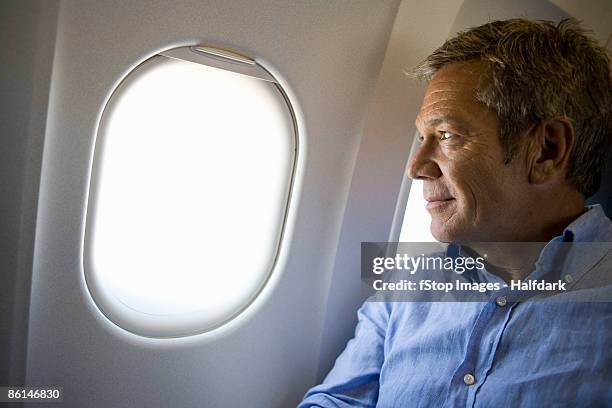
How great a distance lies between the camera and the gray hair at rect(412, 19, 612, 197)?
4.36 feet

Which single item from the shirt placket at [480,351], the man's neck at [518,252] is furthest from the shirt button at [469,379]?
the man's neck at [518,252]

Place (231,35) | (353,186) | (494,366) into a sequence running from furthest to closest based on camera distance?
(353,186) → (231,35) → (494,366)

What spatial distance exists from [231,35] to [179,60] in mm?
155

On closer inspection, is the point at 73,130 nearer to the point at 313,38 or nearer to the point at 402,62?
the point at 313,38

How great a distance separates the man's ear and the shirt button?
490 millimetres

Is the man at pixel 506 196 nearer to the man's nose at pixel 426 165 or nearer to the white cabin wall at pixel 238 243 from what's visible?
the man's nose at pixel 426 165

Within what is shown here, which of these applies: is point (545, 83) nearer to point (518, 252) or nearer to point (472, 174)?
point (472, 174)

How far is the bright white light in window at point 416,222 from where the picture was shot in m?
1.87

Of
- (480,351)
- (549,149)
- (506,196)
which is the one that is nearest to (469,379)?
(480,351)

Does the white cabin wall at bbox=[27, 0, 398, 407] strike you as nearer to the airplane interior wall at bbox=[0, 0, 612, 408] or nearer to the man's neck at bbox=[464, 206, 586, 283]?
the airplane interior wall at bbox=[0, 0, 612, 408]

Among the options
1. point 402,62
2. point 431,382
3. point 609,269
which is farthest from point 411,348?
point 402,62

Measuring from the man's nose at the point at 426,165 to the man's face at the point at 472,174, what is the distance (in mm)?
18

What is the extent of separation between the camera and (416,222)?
6.17 feet

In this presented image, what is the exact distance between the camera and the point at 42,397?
4.67ft
